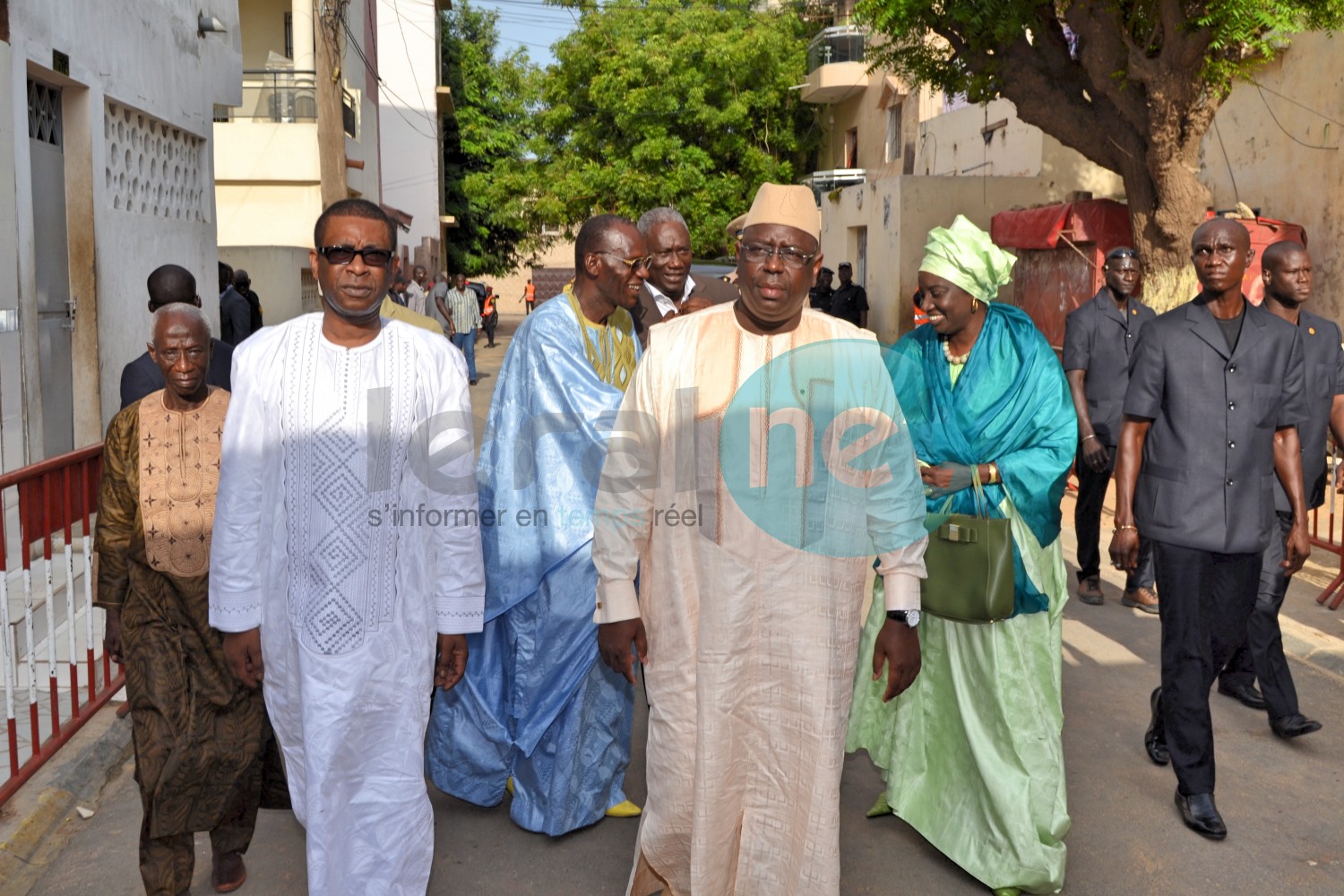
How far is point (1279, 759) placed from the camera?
5.21 meters

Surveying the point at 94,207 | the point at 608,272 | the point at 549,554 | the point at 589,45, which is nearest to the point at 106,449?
the point at 549,554

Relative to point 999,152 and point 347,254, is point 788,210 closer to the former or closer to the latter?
point 347,254

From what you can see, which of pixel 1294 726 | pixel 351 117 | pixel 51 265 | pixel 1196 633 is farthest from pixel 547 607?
pixel 351 117

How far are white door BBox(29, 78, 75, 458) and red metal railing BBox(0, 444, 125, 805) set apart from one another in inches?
115

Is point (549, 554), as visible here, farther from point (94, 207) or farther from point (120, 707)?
point (94, 207)

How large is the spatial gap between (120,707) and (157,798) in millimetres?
1941

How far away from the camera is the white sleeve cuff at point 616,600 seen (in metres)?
3.50

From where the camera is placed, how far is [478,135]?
41.7 m

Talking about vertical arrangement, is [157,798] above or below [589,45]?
below

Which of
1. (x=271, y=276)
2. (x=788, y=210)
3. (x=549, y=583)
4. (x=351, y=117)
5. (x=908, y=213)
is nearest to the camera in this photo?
(x=788, y=210)

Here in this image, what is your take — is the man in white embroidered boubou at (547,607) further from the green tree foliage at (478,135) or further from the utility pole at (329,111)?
the green tree foliage at (478,135)

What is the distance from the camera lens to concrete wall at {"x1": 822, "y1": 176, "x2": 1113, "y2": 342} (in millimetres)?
21734

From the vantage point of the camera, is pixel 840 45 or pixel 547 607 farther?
pixel 840 45

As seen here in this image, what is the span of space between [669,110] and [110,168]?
83.1 feet
